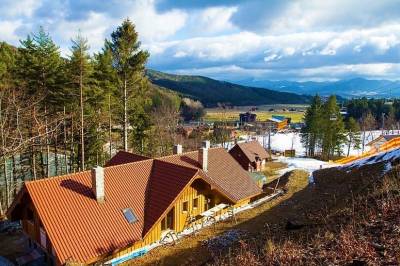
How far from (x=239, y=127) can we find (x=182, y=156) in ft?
366

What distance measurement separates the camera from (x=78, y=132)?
1266 inches

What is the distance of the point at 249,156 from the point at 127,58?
1083 inches

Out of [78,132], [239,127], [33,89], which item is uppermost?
[33,89]

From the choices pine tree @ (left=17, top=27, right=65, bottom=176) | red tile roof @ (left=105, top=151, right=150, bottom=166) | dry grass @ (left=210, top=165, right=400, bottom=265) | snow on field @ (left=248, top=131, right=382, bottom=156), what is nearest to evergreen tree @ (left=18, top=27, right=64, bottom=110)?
pine tree @ (left=17, top=27, right=65, bottom=176)

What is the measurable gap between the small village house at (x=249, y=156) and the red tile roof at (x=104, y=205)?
31774 mm

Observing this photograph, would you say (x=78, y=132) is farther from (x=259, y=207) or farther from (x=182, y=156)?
(x=259, y=207)

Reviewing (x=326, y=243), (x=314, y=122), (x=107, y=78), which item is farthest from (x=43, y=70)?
(x=314, y=122)

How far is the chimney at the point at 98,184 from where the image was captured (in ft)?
61.7

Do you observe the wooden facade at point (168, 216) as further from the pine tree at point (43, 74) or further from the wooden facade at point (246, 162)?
the wooden facade at point (246, 162)

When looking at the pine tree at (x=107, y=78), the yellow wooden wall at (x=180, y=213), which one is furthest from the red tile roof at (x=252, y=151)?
the yellow wooden wall at (x=180, y=213)

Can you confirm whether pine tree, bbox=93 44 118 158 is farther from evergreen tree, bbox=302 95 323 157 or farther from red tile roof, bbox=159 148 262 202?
evergreen tree, bbox=302 95 323 157

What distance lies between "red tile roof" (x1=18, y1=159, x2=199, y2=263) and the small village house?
3177cm

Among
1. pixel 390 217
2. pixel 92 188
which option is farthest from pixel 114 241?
pixel 390 217

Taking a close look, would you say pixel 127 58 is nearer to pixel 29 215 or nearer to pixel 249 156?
pixel 29 215
